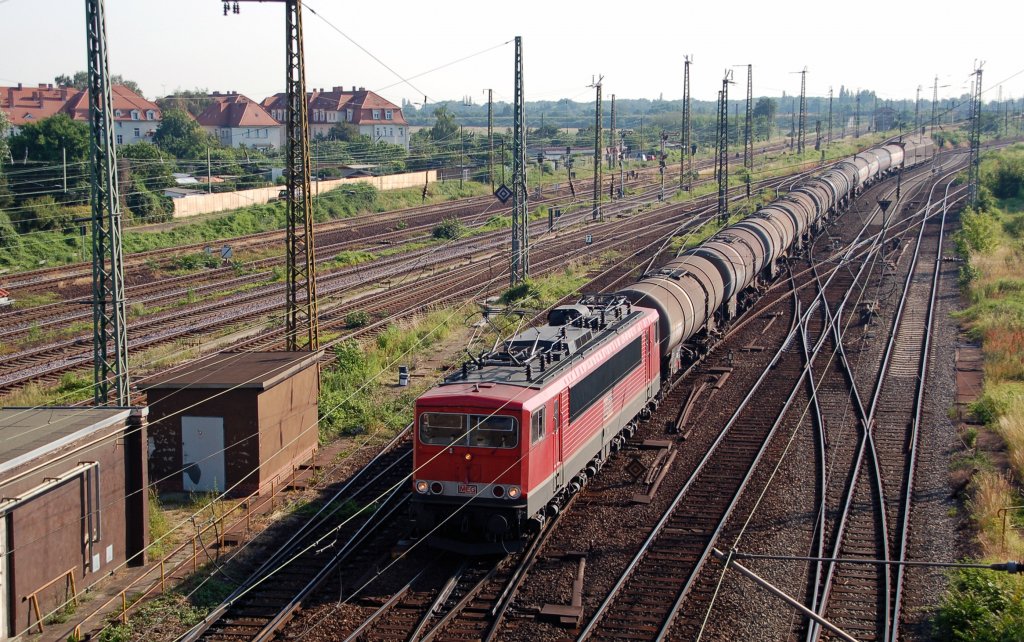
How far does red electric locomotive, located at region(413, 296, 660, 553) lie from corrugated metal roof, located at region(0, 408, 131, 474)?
A: 486 cm

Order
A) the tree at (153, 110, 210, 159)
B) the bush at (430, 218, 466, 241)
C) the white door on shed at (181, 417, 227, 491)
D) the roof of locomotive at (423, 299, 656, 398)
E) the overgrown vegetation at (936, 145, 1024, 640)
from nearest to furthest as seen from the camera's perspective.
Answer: the overgrown vegetation at (936, 145, 1024, 640), the roof of locomotive at (423, 299, 656, 398), the white door on shed at (181, 417, 227, 491), the bush at (430, 218, 466, 241), the tree at (153, 110, 210, 159)

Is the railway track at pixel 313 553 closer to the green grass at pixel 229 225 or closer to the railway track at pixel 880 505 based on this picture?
the railway track at pixel 880 505

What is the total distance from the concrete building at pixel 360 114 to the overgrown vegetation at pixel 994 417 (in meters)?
81.7

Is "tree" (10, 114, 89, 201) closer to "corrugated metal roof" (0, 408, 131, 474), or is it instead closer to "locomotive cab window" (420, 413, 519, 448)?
"corrugated metal roof" (0, 408, 131, 474)

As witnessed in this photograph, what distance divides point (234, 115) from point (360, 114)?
16399mm

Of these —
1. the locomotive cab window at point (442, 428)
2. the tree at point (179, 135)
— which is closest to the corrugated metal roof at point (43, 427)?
the locomotive cab window at point (442, 428)

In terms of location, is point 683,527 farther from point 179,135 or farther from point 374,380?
point 179,135

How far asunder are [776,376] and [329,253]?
87.2 ft

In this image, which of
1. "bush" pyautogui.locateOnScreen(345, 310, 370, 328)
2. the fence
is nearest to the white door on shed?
"bush" pyautogui.locateOnScreen(345, 310, 370, 328)

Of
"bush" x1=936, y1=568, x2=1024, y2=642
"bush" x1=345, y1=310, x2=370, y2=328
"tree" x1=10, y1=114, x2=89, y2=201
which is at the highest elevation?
"tree" x1=10, y1=114, x2=89, y2=201

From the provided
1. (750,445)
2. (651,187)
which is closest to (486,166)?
(651,187)

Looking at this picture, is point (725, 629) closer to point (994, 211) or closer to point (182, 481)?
point (182, 481)

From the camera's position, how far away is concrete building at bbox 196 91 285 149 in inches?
4277

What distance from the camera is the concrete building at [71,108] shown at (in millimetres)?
94625
